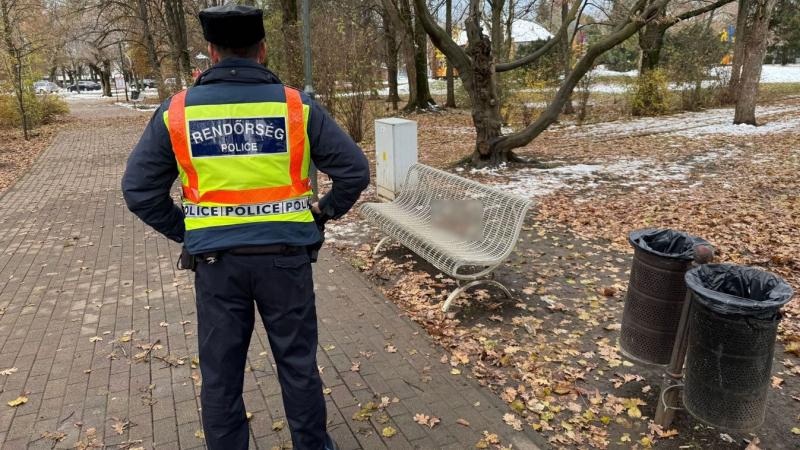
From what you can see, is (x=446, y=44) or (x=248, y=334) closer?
→ (x=248, y=334)

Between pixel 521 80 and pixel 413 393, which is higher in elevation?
pixel 521 80

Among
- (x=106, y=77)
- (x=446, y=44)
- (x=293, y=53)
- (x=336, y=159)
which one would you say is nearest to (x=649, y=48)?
(x=293, y=53)

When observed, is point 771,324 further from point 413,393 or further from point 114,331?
point 114,331

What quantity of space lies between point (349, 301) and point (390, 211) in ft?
4.87

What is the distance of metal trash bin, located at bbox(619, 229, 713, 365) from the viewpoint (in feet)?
11.0

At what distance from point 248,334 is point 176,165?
81 cm

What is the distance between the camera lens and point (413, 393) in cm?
361

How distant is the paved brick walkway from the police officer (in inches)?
34.0

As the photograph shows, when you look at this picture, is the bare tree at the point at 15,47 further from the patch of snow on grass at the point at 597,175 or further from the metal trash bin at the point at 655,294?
the metal trash bin at the point at 655,294

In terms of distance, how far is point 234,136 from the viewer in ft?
7.57

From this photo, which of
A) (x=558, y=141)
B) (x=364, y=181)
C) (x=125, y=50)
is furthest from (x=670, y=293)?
(x=125, y=50)

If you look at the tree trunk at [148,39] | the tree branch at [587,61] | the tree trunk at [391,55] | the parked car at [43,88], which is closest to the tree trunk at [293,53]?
the tree branch at [587,61]

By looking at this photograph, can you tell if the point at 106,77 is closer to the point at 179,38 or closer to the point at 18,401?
the point at 179,38

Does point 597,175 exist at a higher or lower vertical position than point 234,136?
lower
